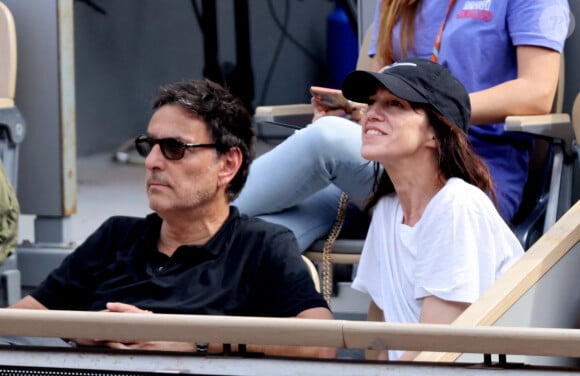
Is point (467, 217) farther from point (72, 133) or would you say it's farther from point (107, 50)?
point (107, 50)

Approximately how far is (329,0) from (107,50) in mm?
1676

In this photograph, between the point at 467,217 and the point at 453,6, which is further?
the point at 453,6

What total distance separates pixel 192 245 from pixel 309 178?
0.62 meters

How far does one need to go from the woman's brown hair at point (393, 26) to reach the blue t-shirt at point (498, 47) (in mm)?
123

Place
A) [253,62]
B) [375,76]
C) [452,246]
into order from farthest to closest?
[253,62], [375,76], [452,246]

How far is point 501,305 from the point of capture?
71.4 inches

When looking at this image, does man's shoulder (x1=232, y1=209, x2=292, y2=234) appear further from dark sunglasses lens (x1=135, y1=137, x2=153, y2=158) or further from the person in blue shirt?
the person in blue shirt

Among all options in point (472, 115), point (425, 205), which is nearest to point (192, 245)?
point (425, 205)

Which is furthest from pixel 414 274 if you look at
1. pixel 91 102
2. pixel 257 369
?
pixel 91 102

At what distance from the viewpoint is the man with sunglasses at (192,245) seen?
215cm

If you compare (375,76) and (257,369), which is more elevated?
(375,76)

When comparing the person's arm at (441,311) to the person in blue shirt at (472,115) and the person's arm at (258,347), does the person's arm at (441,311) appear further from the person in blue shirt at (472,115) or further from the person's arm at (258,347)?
the person in blue shirt at (472,115)

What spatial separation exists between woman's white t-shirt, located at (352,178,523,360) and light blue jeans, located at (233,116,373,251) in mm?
514

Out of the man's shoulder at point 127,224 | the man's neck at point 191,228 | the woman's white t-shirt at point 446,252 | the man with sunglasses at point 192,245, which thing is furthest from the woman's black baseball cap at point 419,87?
the man's shoulder at point 127,224
